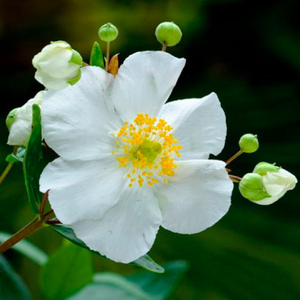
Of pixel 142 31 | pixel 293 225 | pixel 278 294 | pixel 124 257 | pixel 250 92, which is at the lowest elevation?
pixel 278 294

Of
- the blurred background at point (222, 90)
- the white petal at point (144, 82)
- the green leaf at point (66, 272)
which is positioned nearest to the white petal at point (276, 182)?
the white petal at point (144, 82)

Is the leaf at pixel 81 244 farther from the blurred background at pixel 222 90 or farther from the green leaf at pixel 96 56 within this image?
the blurred background at pixel 222 90

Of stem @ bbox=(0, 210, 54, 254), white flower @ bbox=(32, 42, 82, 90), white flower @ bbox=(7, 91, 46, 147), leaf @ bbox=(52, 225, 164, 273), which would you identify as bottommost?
leaf @ bbox=(52, 225, 164, 273)

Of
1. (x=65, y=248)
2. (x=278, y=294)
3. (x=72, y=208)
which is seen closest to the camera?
(x=72, y=208)

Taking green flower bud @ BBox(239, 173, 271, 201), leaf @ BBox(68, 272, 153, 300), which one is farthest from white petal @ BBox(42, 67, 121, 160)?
leaf @ BBox(68, 272, 153, 300)

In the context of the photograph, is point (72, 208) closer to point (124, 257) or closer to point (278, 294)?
point (124, 257)

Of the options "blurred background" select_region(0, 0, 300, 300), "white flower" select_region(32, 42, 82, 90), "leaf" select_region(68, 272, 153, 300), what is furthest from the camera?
"blurred background" select_region(0, 0, 300, 300)

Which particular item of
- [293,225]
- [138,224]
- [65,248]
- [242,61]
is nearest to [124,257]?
[138,224]

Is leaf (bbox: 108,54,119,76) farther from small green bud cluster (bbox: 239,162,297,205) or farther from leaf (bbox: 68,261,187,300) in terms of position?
leaf (bbox: 68,261,187,300)
